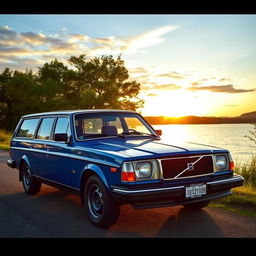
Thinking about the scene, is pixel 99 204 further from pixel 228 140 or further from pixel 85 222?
pixel 228 140

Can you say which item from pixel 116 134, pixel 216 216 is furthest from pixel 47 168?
pixel 216 216

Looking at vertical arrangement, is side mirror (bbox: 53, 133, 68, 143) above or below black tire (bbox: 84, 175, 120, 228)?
above

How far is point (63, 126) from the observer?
278 inches

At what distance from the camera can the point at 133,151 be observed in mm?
5465

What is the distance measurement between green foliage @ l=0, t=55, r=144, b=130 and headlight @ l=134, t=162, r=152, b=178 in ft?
147

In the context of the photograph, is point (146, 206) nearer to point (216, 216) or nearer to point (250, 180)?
point (216, 216)

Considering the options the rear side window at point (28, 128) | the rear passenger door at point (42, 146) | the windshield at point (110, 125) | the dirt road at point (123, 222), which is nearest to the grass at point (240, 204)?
the dirt road at point (123, 222)

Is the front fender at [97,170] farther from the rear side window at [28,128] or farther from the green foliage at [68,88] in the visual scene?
the green foliage at [68,88]

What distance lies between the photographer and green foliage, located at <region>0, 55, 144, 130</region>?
51594mm

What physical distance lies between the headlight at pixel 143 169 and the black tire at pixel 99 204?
0.58 metres

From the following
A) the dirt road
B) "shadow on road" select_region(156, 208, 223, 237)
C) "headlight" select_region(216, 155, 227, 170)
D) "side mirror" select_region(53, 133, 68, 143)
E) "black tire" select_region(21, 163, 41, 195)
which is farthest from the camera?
"black tire" select_region(21, 163, 41, 195)

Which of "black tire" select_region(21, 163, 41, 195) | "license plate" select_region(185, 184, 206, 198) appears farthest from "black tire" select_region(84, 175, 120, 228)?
"black tire" select_region(21, 163, 41, 195)

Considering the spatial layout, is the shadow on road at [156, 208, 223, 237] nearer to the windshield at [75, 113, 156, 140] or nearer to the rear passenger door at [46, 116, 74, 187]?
the windshield at [75, 113, 156, 140]
